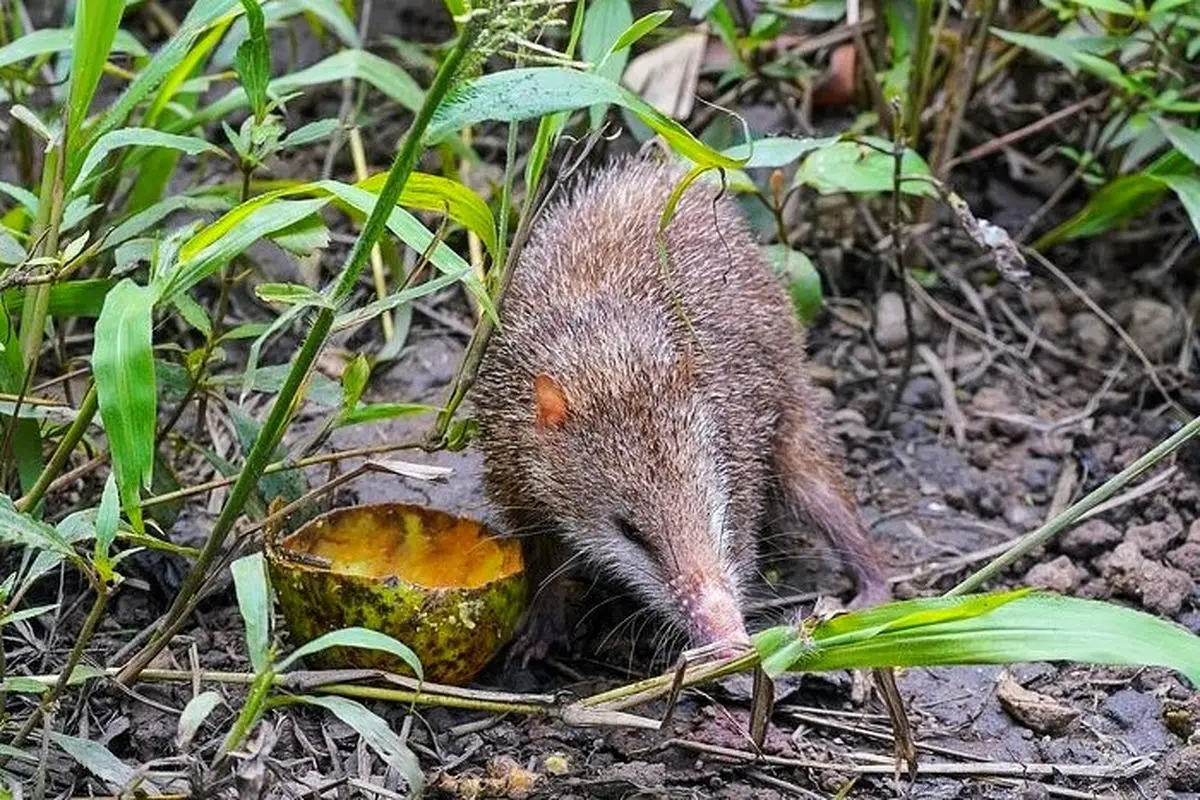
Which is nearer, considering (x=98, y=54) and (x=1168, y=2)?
(x=98, y=54)

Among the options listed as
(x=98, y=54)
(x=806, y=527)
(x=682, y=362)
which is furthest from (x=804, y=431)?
(x=98, y=54)

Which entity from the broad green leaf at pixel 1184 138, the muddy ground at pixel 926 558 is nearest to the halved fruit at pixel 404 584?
the muddy ground at pixel 926 558

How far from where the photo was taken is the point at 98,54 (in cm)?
352

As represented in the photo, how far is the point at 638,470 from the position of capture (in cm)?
410

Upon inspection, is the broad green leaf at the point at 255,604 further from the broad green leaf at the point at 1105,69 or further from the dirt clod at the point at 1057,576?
the broad green leaf at the point at 1105,69

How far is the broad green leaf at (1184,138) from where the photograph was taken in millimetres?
4914

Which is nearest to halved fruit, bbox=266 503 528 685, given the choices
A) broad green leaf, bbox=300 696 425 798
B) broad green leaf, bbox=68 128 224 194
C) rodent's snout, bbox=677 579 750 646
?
rodent's snout, bbox=677 579 750 646

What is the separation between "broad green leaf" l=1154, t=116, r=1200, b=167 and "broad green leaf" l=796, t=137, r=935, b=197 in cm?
76

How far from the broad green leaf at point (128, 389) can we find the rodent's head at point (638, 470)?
130 centimetres

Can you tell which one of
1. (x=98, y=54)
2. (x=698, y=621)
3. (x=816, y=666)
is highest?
(x=98, y=54)

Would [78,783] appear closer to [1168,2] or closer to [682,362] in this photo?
[682,362]

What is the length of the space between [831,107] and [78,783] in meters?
4.11

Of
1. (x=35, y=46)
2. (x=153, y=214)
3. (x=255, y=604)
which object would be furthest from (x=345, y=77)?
(x=255, y=604)

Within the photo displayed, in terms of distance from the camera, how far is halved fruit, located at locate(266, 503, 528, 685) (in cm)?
363
